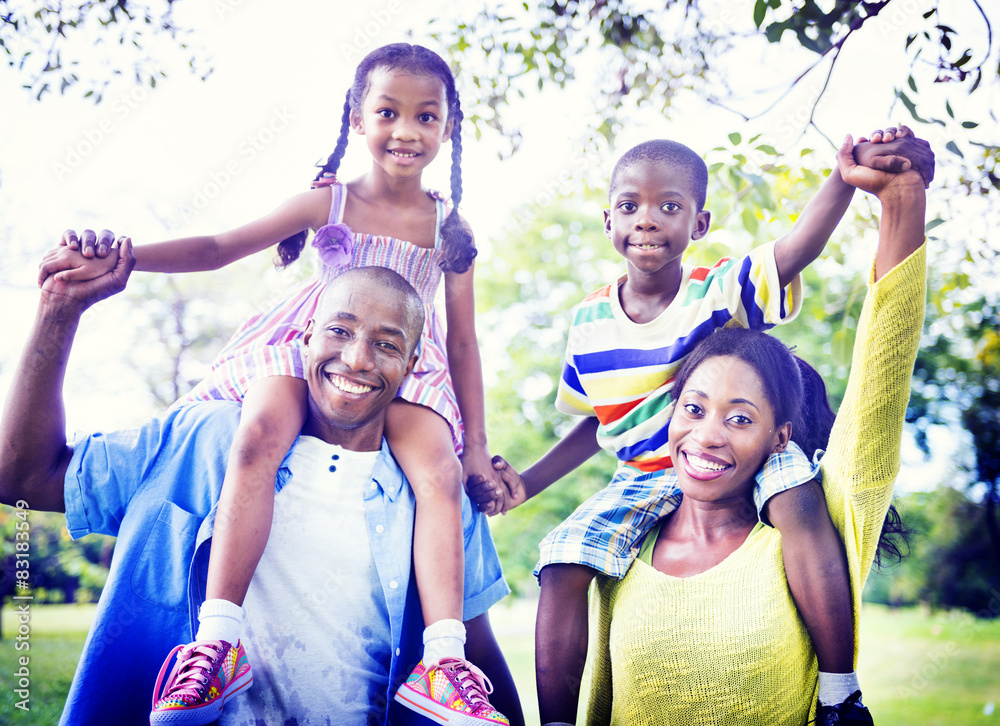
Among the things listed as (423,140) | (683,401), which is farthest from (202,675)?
(423,140)

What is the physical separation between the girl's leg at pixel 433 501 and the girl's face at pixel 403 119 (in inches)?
33.2

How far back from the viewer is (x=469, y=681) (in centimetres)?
214

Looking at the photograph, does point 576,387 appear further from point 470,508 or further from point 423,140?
point 423,140

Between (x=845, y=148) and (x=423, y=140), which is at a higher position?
(x=423, y=140)

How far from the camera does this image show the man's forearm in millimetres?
2182

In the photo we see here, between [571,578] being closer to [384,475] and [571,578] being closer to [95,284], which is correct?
[384,475]

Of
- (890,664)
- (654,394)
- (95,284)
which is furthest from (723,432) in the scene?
(890,664)

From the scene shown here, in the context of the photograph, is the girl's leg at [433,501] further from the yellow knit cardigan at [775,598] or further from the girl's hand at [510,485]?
the yellow knit cardigan at [775,598]

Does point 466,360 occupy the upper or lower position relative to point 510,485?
upper

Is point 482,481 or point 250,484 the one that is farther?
point 482,481

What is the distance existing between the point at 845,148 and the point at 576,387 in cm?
120

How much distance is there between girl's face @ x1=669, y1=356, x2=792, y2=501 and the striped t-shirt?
232 mm

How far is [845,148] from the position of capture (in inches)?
85.9

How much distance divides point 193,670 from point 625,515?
1.28 m
